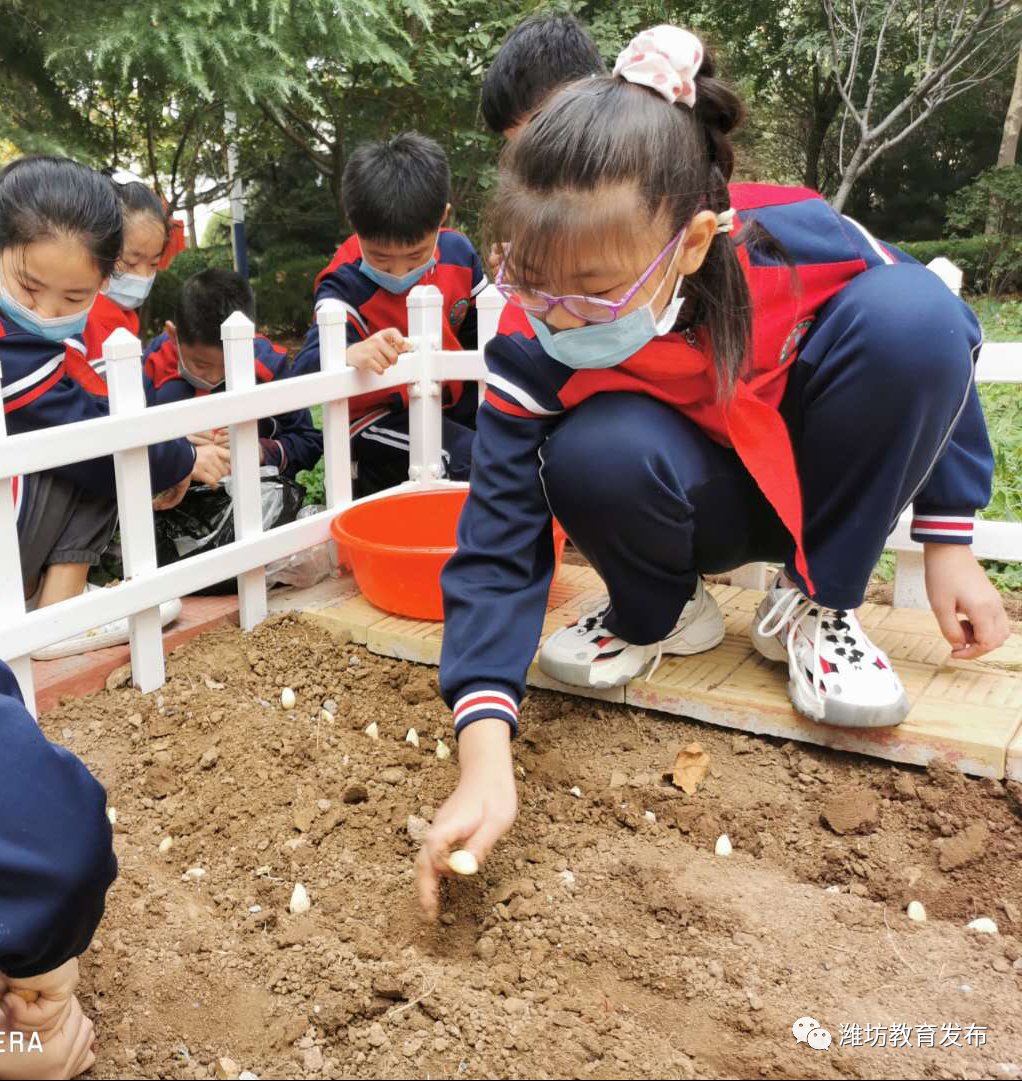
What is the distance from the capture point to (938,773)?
1.89 metres

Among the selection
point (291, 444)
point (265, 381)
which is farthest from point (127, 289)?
point (291, 444)

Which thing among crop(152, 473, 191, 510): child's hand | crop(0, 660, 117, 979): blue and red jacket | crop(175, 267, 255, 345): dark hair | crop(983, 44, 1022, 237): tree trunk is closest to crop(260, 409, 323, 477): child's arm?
crop(175, 267, 255, 345): dark hair

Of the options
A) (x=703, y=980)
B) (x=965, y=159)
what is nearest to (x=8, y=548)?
(x=703, y=980)

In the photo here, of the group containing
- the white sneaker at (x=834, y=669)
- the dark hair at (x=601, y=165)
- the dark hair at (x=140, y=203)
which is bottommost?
the white sneaker at (x=834, y=669)

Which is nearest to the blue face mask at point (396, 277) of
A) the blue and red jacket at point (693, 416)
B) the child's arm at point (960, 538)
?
the blue and red jacket at point (693, 416)

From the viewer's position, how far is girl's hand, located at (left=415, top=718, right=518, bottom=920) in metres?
1.26

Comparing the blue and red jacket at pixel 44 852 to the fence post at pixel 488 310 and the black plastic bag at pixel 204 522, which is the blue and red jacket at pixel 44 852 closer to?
the black plastic bag at pixel 204 522

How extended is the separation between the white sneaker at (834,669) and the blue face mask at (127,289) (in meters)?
2.29

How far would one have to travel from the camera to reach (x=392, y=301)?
3.51 metres

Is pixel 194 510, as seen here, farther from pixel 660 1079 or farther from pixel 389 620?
pixel 660 1079

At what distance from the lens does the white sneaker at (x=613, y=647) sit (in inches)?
84.1

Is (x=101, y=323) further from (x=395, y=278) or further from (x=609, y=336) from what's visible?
(x=609, y=336)

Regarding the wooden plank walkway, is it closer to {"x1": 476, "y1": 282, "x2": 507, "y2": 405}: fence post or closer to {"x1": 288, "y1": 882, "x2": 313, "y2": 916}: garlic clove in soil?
{"x1": 288, "y1": 882, "x2": 313, "y2": 916}: garlic clove in soil

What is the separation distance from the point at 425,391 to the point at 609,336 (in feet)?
5.16
